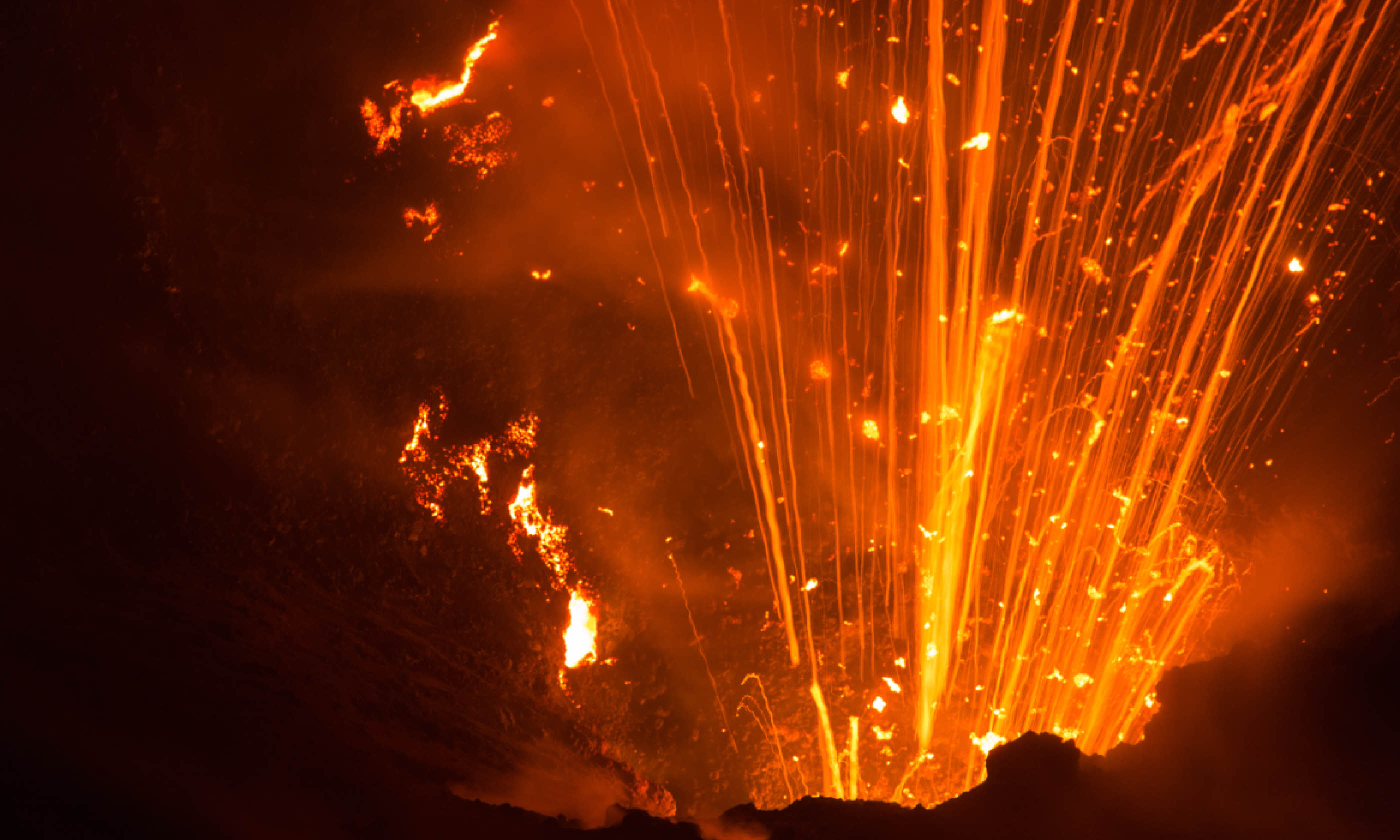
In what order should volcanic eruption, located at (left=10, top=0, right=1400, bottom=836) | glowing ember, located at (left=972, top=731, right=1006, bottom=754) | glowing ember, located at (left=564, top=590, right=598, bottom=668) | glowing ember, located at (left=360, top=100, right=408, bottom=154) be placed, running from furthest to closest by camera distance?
glowing ember, located at (left=972, top=731, right=1006, bottom=754)
glowing ember, located at (left=564, top=590, right=598, bottom=668)
glowing ember, located at (left=360, top=100, right=408, bottom=154)
volcanic eruption, located at (left=10, top=0, right=1400, bottom=836)

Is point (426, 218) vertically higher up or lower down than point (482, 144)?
lower down

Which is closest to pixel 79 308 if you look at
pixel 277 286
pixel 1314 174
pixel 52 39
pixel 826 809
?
pixel 277 286

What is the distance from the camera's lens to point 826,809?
3287mm

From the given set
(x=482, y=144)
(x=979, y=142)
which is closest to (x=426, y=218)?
(x=482, y=144)

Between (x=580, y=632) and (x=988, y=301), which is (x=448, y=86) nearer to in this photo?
(x=580, y=632)

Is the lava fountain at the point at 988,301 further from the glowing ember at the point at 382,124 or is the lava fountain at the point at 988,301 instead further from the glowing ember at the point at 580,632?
the glowing ember at the point at 382,124

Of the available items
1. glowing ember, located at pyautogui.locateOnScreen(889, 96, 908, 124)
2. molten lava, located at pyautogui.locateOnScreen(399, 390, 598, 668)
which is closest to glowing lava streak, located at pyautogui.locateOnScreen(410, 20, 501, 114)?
→ molten lava, located at pyautogui.locateOnScreen(399, 390, 598, 668)

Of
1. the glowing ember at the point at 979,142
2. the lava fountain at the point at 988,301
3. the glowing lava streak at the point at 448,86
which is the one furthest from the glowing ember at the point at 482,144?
the glowing ember at the point at 979,142

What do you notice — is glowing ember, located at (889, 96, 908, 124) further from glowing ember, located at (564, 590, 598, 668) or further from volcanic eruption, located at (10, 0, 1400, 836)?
glowing ember, located at (564, 590, 598, 668)

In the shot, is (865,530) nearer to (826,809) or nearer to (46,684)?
(826,809)

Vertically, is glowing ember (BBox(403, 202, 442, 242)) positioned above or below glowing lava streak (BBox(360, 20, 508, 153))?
below

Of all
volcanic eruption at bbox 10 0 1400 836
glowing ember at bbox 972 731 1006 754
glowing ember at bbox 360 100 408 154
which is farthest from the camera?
glowing ember at bbox 972 731 1006 754

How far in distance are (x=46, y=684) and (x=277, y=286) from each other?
2748 mm

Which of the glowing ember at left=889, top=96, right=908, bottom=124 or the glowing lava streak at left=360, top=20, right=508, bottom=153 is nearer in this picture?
the glowing lava streak at left=360, top=20, right=508, bottom=153
